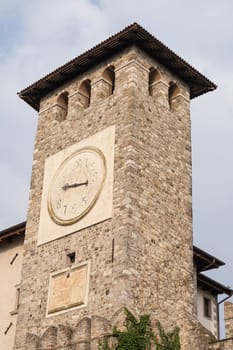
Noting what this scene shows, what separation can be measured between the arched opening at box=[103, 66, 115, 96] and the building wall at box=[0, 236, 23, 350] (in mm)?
5851

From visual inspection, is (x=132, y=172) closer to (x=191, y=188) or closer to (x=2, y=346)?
(x=191, y=188)

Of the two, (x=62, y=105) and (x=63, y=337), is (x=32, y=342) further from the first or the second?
(x=62, y=105)

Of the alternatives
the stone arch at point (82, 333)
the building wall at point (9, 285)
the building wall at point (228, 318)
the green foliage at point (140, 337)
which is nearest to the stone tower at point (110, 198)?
the stone arch at point (82, 333)

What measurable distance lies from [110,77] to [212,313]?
28.6 feet

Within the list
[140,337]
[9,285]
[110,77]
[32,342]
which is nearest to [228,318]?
[140,337]

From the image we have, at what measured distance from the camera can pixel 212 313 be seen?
25016 millimetres

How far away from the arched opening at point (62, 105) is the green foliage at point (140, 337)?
26.6 feet

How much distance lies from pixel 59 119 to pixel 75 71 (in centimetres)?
159

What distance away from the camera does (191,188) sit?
21797 millimetres

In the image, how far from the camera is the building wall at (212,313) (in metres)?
Result: 24.4

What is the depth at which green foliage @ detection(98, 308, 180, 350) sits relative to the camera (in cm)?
1702

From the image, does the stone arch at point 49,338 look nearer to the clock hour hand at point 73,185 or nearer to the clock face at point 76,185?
the clock face at point 76,185

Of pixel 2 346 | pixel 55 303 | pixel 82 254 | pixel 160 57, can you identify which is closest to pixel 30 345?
pixel 55 303

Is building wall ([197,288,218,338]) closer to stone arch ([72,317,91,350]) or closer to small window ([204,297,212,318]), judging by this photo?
small window ([204,297,212,318])
